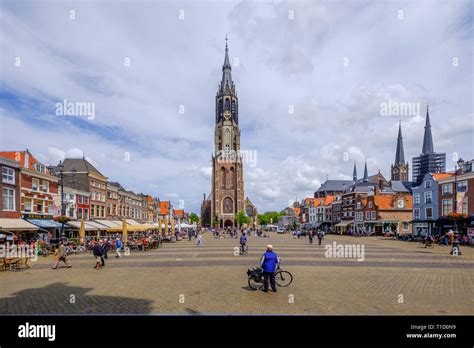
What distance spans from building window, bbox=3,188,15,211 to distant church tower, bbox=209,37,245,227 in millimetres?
72806

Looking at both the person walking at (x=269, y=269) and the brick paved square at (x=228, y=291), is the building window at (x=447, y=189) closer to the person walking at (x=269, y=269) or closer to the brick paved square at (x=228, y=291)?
the brick paved square at (x=228, y=291)

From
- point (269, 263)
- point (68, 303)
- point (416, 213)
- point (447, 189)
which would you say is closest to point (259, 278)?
point (269, 263)

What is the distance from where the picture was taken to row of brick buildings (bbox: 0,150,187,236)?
2427 cm

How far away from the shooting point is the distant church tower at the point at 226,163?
101 meters

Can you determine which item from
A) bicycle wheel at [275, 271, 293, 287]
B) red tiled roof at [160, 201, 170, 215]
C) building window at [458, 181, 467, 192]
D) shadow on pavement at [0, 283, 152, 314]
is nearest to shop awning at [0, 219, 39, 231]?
shadow on pavement at [0, 283, 152, 314]

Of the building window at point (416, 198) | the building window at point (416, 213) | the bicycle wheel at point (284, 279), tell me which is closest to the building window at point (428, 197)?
the building window at point (416, 198)

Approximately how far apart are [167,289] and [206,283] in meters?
1.61

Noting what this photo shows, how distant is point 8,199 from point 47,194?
5.90 metres

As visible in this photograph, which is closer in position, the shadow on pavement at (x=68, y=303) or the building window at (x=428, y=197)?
the shadow on pavement at (x=68, y=303)

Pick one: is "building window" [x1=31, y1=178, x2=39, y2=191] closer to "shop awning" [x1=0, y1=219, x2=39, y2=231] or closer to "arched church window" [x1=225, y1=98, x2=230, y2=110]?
"shop awning" [x1=0, y1=219, x2=39, y2=231]

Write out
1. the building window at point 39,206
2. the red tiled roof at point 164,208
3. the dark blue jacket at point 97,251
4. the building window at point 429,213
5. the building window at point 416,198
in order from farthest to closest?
the red tiled roof at point 164,208
the building window at point 416,198
the building window at point 429,213
the building window at point 39,206
the dark blue jacket at point 97,251

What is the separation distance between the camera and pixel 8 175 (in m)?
24.8

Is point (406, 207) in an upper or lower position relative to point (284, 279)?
lower

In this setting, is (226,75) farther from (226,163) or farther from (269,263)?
(269,263)
